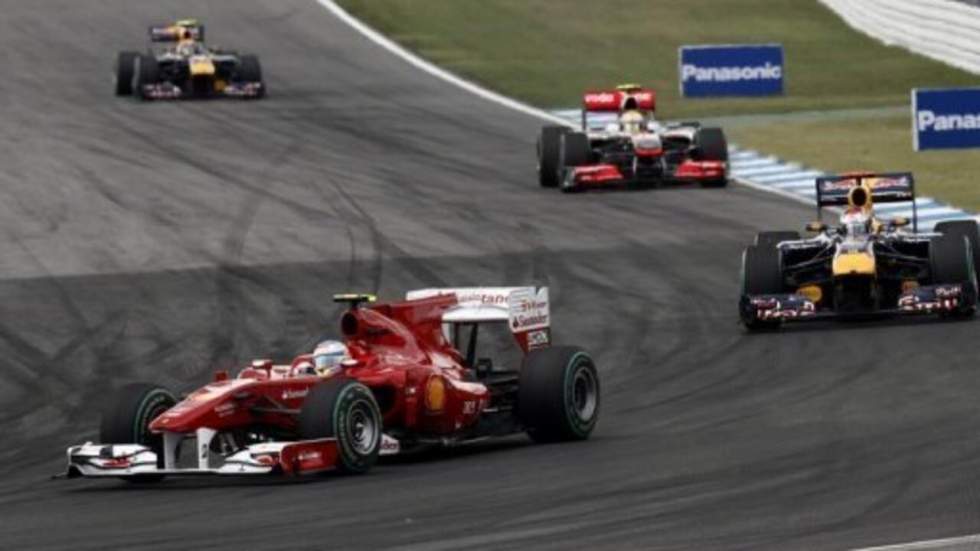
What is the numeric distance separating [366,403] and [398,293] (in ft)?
32.2

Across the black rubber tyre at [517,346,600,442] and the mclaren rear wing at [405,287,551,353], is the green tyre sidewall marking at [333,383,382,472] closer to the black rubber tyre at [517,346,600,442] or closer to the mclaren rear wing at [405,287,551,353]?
the black rubber tyre at [517,346,600,442]

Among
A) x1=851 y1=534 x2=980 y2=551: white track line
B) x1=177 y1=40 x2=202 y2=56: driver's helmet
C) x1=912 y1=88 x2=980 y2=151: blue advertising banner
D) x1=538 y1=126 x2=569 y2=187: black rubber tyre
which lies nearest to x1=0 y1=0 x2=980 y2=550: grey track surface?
x1=851 y1=534 x2=980 y2=551: white track line

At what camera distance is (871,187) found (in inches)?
909

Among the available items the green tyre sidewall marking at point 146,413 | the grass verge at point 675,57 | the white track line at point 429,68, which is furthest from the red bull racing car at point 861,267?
the white track line at point 429,68

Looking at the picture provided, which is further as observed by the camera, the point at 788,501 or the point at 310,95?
the point at 310,95

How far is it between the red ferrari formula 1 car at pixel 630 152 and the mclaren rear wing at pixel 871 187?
10261 mm

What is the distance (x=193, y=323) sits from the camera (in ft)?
76.6

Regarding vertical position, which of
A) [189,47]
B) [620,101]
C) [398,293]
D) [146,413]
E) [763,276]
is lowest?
[146,413]

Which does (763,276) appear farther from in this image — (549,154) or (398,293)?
(549,154)

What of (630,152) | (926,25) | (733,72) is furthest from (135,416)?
(926,25)

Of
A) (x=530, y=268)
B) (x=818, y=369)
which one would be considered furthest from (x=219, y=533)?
(x=530, y=268)

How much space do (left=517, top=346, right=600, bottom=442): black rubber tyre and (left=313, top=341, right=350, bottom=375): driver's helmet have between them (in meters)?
1.27

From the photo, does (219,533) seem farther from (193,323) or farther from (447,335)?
(193,323)

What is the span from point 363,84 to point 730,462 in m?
31.0
